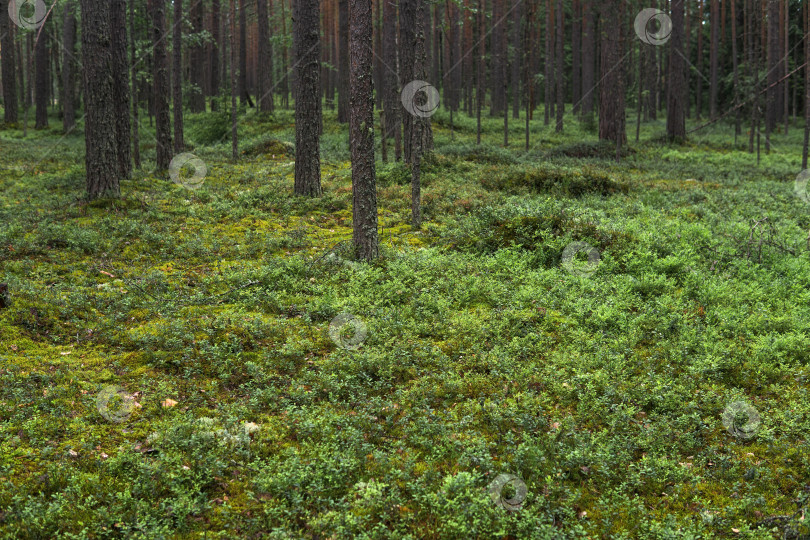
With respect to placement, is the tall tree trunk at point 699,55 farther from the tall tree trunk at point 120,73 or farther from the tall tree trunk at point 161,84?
the tall tree trunk at point 120,73

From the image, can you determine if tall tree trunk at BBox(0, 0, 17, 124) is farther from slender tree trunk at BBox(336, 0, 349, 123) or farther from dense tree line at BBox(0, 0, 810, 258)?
slender tree trunk at BBox(336, 0, 349, 123)

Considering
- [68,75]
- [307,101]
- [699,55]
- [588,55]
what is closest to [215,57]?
[68,75]

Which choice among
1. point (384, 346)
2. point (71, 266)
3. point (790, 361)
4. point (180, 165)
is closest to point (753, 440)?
point (790, 361)

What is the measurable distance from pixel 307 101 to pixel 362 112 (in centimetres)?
596

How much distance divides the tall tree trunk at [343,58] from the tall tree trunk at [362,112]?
49.3 feet

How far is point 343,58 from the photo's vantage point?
26422 mm

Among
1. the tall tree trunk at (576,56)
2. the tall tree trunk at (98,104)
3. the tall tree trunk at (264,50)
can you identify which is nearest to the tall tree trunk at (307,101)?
the tall tree trunk at (98,104)

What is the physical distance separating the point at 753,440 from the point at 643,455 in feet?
3.72

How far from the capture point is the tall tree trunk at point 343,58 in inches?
970

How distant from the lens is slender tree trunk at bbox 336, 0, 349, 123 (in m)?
24.6

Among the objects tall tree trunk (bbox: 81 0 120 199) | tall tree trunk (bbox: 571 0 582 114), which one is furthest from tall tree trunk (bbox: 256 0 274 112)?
tall tree trunk (bbox: 571 0 582 114)

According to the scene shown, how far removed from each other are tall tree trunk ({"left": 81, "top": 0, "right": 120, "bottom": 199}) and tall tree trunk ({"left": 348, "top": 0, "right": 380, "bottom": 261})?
19.9 ft

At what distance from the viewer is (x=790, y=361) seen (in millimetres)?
6395

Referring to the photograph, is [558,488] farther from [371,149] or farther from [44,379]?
[371,149]
